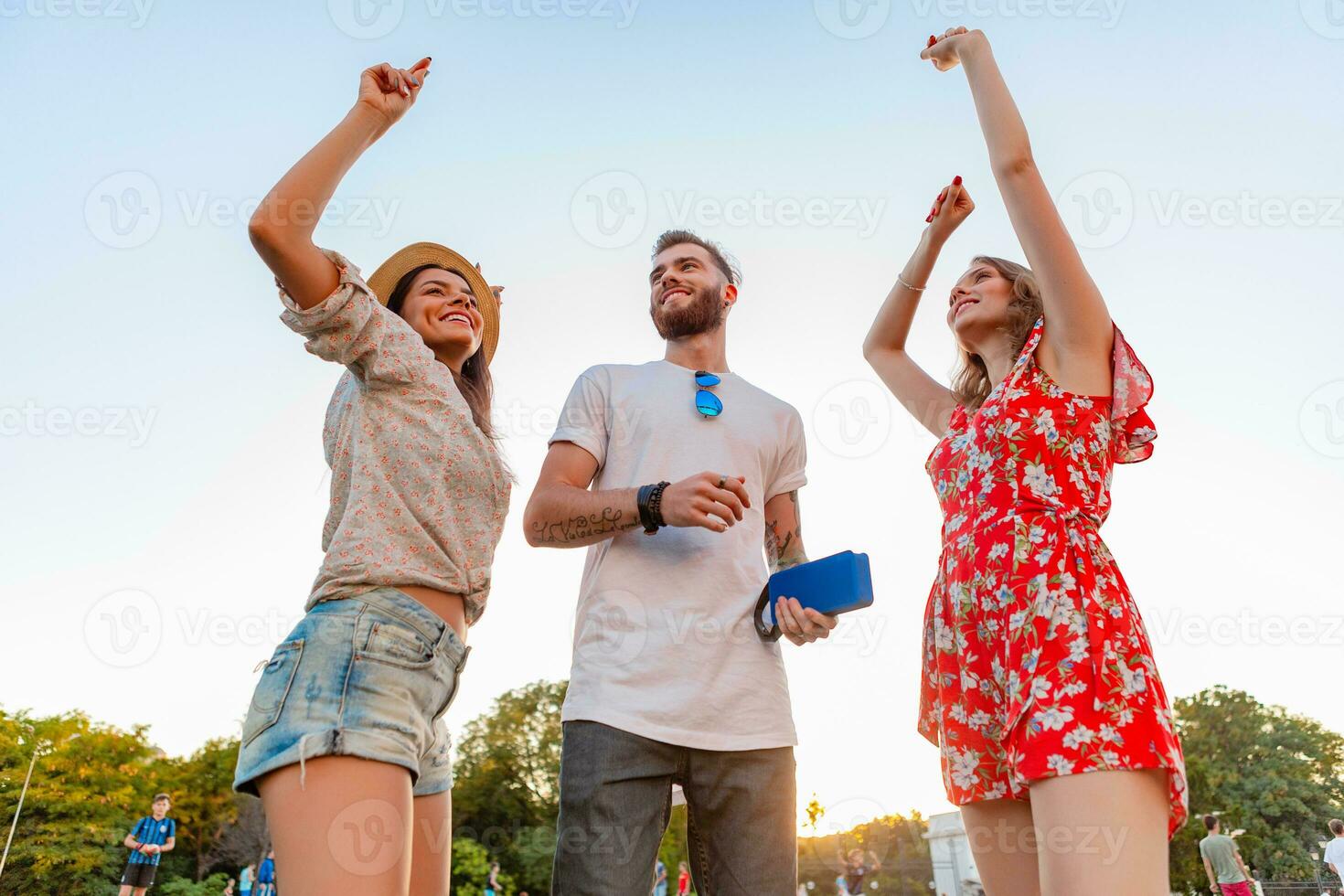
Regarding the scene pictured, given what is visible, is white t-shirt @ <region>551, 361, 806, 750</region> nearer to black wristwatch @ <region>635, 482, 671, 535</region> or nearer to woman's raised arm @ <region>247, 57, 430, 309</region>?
black wristwatch @ <region>635, 482, 671, 535</region>

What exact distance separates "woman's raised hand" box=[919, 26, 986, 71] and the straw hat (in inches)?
65.7

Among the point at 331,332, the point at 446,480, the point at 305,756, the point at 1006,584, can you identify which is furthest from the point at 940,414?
the point at 305,756

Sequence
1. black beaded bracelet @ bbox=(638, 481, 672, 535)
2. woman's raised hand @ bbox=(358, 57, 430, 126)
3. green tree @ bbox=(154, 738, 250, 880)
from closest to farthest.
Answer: woman's raised hand @ bbox=(358, 57, 430, 126) → black beaded bracelet @ bbox=(638, 481, 672, 535) → green tree @ bbox=(154, 738, 250, 880)

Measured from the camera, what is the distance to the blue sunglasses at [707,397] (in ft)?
9.02

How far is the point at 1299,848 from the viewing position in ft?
122

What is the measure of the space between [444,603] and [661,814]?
77 cm

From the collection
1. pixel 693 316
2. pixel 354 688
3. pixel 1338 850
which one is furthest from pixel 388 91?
pixel 1338 850

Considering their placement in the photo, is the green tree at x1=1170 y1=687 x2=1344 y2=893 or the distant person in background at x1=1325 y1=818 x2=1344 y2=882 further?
the green tree at x1=1170 y1=687 x2=1344 y2=893

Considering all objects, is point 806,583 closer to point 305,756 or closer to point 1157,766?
point 1157,766

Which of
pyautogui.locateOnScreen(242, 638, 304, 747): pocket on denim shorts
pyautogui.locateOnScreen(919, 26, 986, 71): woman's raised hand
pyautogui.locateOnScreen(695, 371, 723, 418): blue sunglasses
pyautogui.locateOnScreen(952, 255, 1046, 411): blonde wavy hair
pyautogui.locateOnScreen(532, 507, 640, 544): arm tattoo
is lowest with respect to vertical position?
pyautogui.locateOnScreen(242, 638, 304, 747): pocket on denim shorts

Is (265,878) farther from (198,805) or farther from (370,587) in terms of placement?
(198,805)

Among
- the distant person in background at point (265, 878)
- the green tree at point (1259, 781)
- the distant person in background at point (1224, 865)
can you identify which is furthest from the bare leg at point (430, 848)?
the green tree at point (1259, 781)

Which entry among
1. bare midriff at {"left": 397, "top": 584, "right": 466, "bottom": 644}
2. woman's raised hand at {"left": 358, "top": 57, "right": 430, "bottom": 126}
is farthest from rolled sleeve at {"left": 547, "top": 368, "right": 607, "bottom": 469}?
woman's raised hand at {"left": 358, "top": 57, "right": 430, "bottom": 126}

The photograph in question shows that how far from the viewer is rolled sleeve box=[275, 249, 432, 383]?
1.99 m
